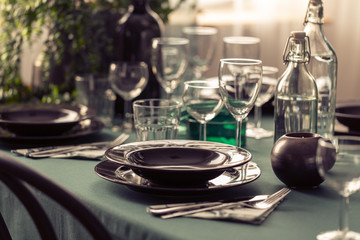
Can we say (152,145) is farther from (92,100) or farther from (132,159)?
(92,100)

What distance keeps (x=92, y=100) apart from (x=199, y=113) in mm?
556

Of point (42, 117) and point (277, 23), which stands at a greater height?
point (277, 23)

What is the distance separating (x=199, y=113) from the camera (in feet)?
4.10

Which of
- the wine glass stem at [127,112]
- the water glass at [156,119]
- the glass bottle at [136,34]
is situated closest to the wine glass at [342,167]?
the water glass at [156,119]

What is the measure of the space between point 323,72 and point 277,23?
8.22 ft

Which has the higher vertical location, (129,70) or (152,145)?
(129,70)

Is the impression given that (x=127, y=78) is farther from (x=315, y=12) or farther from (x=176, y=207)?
(x=176, y=207)

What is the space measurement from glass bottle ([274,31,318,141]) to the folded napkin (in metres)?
0.38

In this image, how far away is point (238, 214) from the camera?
860 millimetres

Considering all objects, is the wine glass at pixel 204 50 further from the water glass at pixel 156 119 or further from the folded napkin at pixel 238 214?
the folded napkin at pixel 238 214

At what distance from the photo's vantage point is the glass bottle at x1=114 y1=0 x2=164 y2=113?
1822 millimetres

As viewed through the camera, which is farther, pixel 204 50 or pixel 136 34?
pixel 204 50

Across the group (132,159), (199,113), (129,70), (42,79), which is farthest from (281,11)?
(132,159)

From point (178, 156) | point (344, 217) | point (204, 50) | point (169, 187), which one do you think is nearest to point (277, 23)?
point (204, 50)
